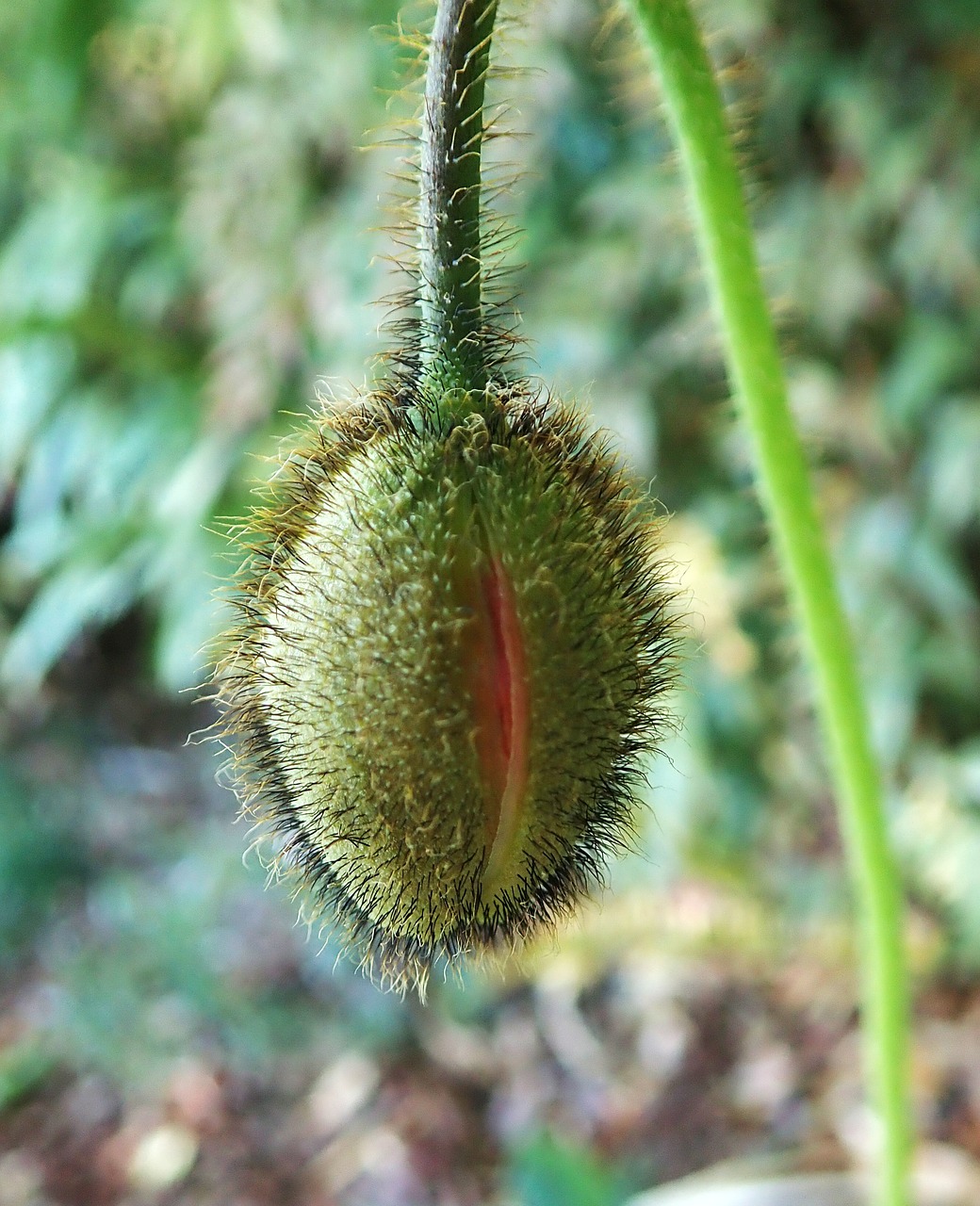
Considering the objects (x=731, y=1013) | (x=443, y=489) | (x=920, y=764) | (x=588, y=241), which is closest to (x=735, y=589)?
(x=920, y=764)

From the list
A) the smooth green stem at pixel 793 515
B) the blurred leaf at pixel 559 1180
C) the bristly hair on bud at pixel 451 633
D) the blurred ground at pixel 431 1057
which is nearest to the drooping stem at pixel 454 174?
the bristly hair on bud at pixel 451 633

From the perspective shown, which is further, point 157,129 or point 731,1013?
point 157,129

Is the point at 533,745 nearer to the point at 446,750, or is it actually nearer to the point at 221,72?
the point at 446,750

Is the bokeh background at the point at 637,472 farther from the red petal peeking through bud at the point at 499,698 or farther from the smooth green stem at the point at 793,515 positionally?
the red petal peeking through bud at the point at 499,698

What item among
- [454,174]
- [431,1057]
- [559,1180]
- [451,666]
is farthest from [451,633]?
[431,1057]

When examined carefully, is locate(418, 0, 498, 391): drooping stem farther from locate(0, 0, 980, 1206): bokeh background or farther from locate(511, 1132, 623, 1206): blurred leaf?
locate(511, 1132, 623, 1206): blurred leaf

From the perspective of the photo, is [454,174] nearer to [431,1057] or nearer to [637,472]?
[637,472]

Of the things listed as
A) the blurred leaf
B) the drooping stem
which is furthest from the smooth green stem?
the blurred leaf
